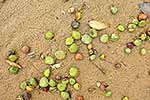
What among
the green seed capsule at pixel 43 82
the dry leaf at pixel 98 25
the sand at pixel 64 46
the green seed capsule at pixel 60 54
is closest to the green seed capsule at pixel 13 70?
the sand at pixel 64 46

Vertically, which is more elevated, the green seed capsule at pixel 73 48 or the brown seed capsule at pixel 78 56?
the green seed capsule at pixel 73 48

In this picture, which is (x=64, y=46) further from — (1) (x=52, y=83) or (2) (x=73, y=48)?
(1) (x=52, y=83)

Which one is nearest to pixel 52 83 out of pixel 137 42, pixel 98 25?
pixel 98 25

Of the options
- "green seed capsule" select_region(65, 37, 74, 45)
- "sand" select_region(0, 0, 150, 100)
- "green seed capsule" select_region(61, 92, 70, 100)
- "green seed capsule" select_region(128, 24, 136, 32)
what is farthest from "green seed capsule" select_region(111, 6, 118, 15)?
"green seed capsule" select_region(61, 92, 70, 100)

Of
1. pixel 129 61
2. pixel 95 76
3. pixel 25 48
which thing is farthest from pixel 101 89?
pixel 25 48

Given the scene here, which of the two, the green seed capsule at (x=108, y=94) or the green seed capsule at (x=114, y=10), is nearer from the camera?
the green seed capsule at (x=108, y=94)

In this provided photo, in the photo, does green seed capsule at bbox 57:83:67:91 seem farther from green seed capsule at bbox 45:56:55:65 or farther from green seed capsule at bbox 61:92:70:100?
green seed capsule at bbox 45:56:55:65

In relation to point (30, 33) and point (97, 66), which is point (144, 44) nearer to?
point (97, 66)

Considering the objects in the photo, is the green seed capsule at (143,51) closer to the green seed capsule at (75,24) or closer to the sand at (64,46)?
the sand at (64,46)
